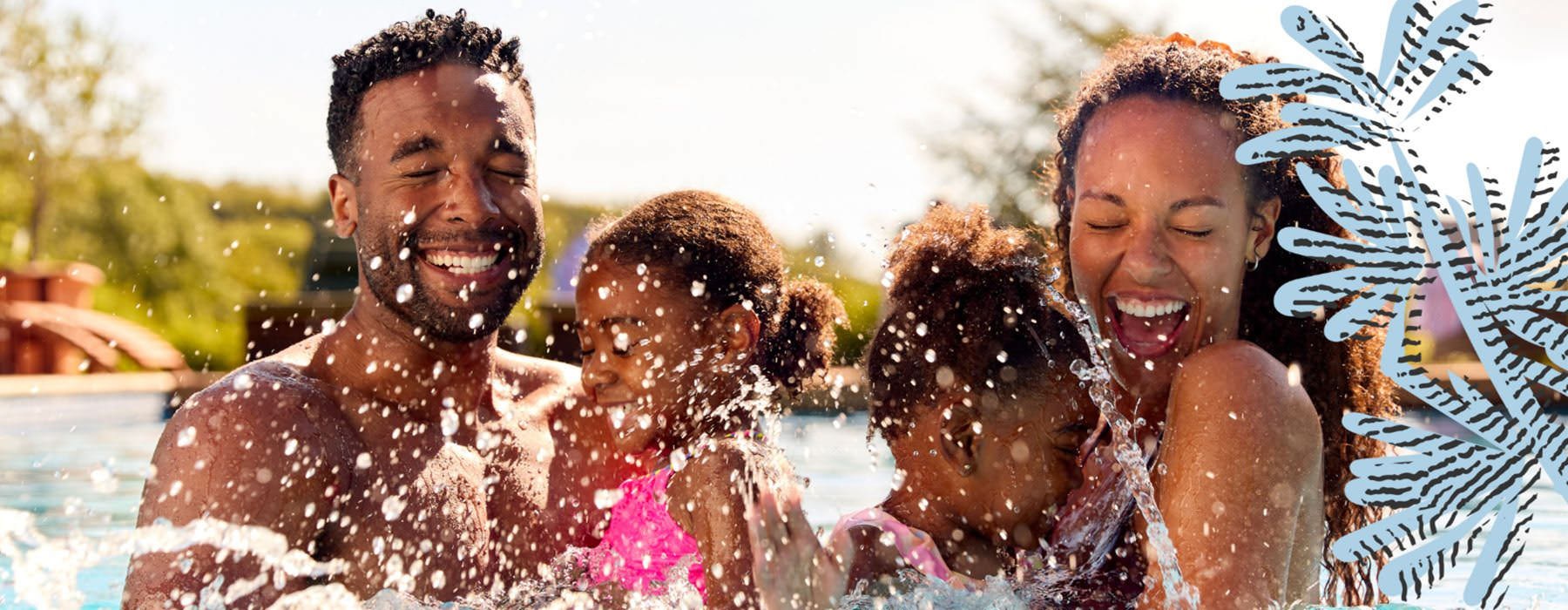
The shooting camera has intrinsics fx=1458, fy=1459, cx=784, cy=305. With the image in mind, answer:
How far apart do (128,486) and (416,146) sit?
7062 millimetres

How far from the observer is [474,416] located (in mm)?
4027

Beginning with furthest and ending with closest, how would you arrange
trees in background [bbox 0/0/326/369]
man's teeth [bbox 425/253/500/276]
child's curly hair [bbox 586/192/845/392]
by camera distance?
trees in background [bbox 0/0/326/369], child's curly hair [bbox 586/192/845/392], man's teeth [bbox 425/253/500/276]

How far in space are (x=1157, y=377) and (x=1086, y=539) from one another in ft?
1.55

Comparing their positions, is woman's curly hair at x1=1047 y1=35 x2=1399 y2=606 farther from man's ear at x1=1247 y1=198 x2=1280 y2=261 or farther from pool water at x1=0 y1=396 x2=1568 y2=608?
pool water at x1=0 y1=396 x2=1568 y2=608

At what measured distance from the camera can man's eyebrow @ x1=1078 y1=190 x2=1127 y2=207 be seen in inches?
136

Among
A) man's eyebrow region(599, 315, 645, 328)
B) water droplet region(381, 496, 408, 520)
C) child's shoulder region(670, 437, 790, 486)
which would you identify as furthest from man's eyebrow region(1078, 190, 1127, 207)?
water droplet region(381, 496, 408, 520)

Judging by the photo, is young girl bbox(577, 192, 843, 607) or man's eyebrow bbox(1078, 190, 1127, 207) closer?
man's eyebrow bbox(1078, 190, 1127, 207)

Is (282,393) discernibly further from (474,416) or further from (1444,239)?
(1444,239)

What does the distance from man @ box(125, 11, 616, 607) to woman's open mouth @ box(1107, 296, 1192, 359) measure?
60.2 inches

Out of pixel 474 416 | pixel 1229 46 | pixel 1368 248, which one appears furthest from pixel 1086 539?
pixel 474 416

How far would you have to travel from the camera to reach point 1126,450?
3523 millimetres

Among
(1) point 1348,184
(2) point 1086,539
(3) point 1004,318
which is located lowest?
(2) point 1086,539

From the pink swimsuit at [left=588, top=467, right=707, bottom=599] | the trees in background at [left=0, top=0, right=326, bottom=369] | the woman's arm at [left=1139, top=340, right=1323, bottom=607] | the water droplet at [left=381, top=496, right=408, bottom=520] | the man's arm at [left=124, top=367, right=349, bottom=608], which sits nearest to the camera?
the woman's arm at [left=1139, top=340, right=1323, bottom=607]

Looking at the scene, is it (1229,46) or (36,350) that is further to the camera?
(36,350)
